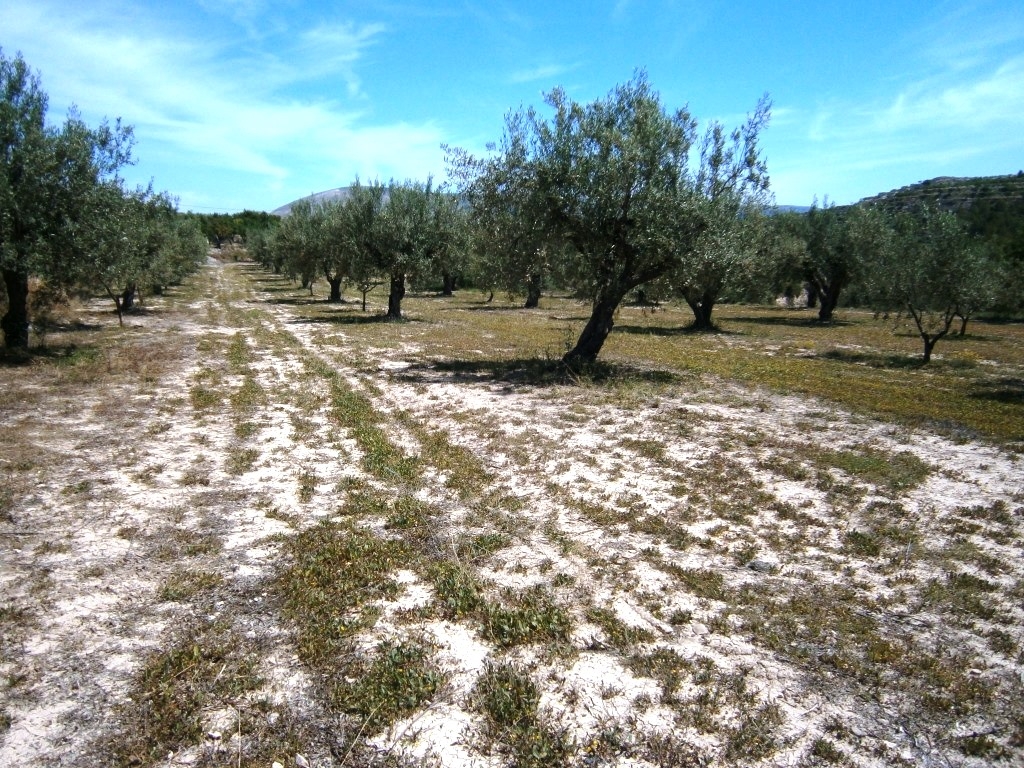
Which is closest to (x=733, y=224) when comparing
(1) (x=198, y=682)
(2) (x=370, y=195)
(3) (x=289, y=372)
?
(3) (x=289, y=372)

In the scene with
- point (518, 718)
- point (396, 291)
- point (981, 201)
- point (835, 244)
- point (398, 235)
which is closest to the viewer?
point (518, 718)

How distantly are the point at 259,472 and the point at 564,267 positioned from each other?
11486 mm

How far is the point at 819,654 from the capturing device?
5.21 meters

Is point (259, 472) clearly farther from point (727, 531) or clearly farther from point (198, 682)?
point (727, 531)

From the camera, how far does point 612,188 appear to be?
1630 centimetres

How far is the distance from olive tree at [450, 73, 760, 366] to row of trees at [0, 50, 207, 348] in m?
10.7

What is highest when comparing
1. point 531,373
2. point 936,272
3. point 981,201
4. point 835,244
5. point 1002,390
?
point 981,201

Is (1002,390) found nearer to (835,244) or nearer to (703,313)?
A: (703,313)

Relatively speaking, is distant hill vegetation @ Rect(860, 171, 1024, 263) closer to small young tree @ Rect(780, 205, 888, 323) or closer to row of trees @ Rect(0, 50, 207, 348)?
small young tree @ Rect(780, 205, 888, 323)

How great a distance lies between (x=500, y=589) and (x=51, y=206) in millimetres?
17266

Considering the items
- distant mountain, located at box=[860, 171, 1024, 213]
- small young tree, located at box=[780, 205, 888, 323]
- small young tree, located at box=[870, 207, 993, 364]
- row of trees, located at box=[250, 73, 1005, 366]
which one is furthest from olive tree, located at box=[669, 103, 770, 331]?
distant mountain, located at box=[860, 171, 1024, 213]

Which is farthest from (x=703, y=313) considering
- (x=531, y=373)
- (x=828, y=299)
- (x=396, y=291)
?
(x=531, y=373)

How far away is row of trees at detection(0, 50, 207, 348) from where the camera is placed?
15.8m

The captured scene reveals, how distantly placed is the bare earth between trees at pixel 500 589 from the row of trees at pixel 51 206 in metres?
5.31
